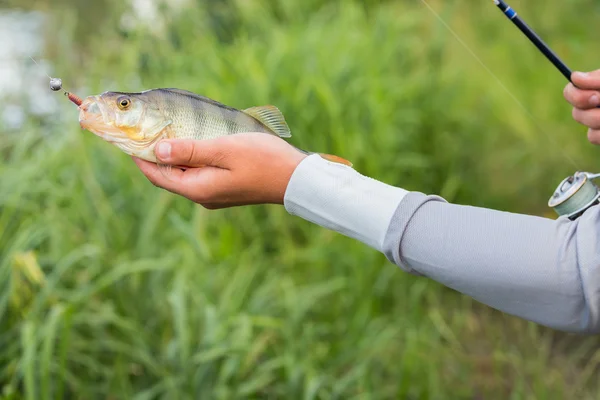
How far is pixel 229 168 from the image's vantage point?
3.93 feet

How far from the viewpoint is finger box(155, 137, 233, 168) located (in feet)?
3.56

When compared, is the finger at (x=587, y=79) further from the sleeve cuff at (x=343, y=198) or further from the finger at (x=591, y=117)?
the sleeve cuff at (x=343, y=198)

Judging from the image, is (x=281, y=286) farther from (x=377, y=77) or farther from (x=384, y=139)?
(x=377, y=77)

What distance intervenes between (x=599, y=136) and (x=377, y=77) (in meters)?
2.42

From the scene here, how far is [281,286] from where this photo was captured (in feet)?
8.89

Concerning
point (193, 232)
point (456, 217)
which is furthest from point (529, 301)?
point (193, 232)

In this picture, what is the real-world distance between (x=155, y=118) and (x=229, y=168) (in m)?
0.17

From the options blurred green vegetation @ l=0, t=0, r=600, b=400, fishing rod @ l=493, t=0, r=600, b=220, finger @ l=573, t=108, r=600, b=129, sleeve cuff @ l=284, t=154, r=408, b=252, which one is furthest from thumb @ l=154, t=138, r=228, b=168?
blurred green vegetation @ l=0, t=0, r=600, b=400

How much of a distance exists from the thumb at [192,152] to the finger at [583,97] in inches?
24.6

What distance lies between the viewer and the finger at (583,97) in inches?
51.7

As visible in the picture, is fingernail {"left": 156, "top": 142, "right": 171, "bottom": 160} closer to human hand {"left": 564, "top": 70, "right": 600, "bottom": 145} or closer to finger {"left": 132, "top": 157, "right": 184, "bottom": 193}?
finger {"left": 132, "top": 157, "right": 184, "bottom": 193}

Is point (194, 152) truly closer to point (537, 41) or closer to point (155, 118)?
point (155, 118)

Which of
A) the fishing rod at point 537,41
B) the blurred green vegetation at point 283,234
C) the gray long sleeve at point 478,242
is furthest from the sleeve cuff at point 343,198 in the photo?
the blurred green vegetation at point 283,234

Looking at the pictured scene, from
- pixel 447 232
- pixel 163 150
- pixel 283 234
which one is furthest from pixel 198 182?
pixel 283 234
